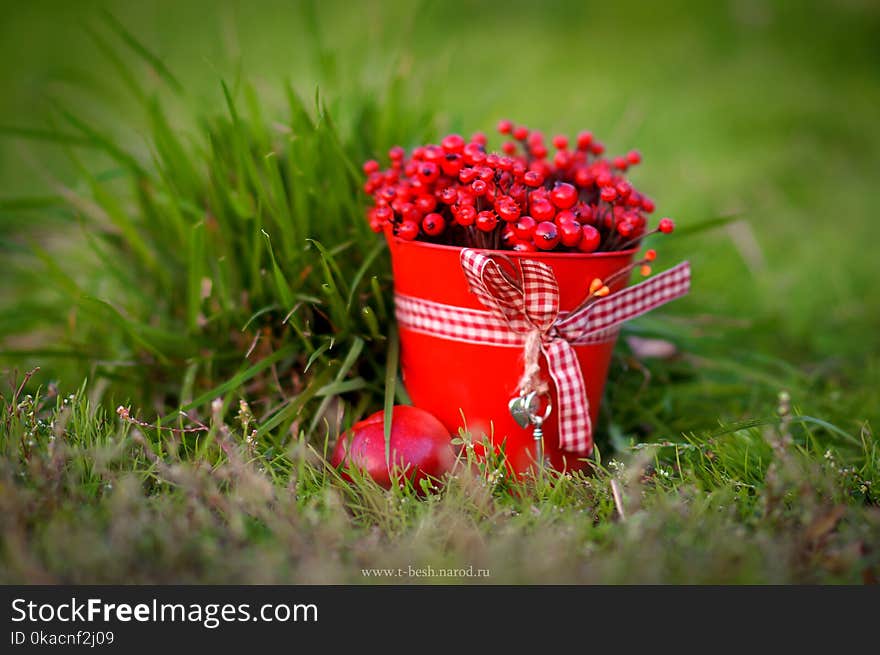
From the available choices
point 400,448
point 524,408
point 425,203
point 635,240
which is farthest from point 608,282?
point 400,448

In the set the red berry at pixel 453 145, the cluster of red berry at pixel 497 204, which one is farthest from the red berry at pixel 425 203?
the red berry at pixel 453 145

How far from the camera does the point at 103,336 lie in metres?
2.08

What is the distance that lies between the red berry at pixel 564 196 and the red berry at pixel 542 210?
16 mm

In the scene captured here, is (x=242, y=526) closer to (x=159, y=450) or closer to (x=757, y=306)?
(x=159, y=450)

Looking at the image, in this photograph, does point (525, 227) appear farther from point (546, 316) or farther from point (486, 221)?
point (546, 316)

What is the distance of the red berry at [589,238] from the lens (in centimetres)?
153

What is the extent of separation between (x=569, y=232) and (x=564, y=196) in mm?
82

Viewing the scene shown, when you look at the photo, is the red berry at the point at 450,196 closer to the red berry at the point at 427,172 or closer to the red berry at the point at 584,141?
the red berry at the point at 427,172

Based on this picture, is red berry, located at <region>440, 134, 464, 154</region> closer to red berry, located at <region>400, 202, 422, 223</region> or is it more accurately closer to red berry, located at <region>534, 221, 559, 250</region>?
red berry, located at <region>400, 202, 422, 223</region>

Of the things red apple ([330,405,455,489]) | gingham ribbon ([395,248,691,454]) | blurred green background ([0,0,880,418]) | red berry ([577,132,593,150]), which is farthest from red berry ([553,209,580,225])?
blurred green background ([0,0,880,418])

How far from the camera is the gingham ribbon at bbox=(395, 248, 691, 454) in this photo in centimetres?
150

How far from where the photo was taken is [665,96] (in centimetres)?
455

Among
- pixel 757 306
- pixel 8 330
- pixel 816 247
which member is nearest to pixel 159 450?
pixel 8 330
